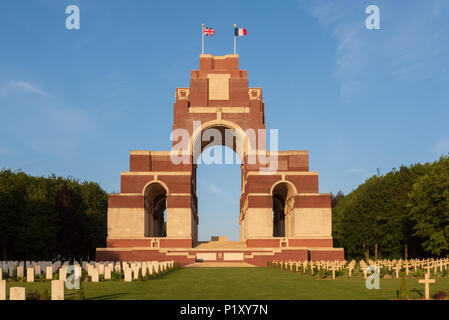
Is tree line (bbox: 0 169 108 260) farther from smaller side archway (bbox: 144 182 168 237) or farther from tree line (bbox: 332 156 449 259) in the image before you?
tree line (bbox: 332 156 449 259)

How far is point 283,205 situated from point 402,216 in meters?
16.6

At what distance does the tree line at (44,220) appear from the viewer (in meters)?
52.9

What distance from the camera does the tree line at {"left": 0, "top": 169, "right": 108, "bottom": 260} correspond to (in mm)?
52906

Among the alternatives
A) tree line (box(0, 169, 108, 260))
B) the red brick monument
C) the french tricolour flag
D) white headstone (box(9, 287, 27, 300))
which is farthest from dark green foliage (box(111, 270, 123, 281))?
the french tricolour flag

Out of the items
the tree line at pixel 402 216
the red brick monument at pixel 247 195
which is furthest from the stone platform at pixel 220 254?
the tree line at pixel 402 216

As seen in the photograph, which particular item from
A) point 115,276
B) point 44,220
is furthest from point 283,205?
point 115,276

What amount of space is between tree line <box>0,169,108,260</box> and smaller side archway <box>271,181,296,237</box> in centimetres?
2311

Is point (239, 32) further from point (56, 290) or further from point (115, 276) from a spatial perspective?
point (56, 290)

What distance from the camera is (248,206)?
170 ft

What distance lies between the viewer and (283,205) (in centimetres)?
6238

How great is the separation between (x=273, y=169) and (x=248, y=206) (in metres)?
5.12
